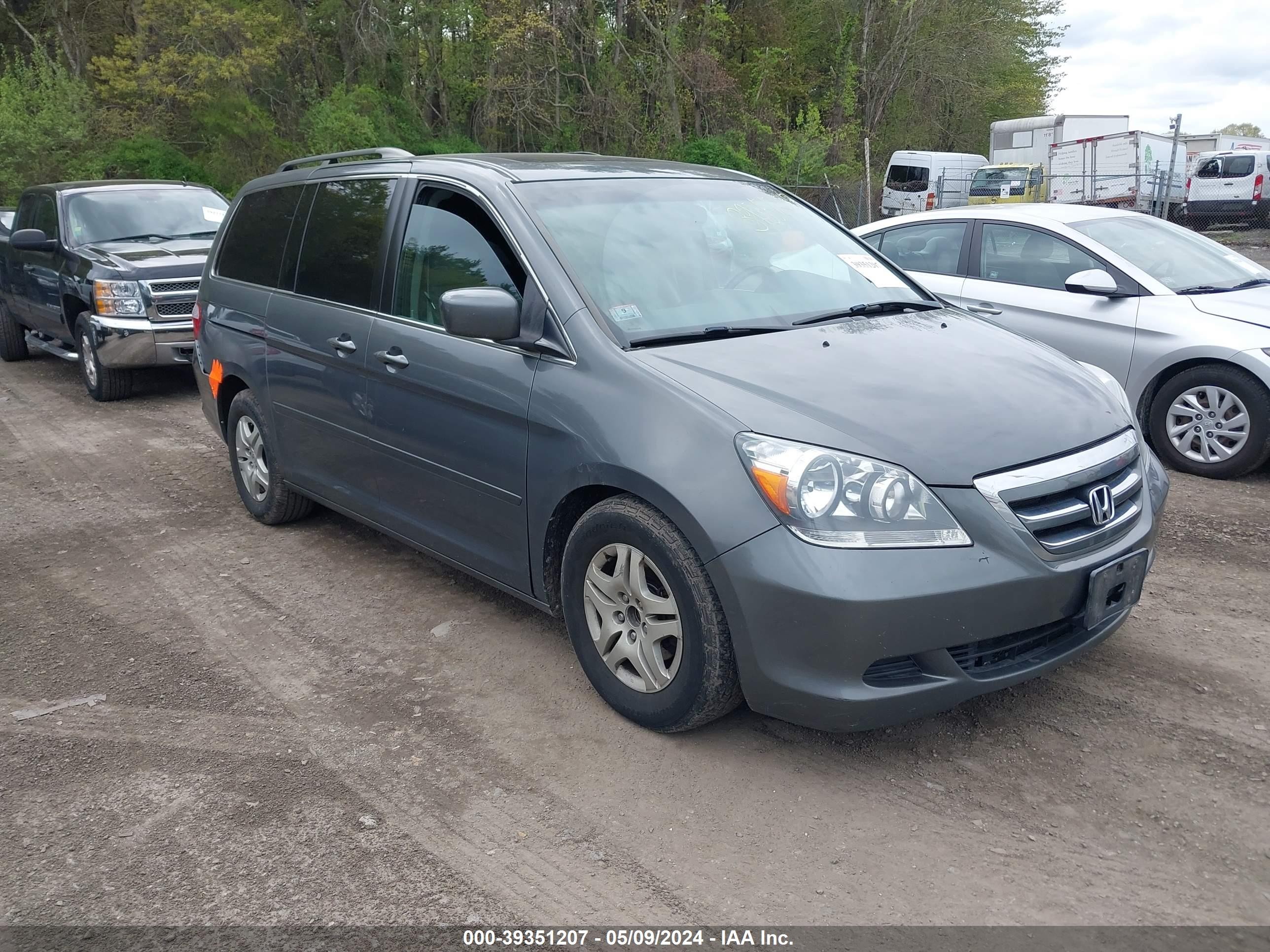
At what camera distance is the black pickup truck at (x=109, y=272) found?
360 inches

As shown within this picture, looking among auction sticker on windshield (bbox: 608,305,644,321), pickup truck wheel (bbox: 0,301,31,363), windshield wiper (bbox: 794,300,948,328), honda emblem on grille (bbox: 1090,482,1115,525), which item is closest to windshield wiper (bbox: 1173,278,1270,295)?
windshield wiper (bbox: 794,300,948,328)

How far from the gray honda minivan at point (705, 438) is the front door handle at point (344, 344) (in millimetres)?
15

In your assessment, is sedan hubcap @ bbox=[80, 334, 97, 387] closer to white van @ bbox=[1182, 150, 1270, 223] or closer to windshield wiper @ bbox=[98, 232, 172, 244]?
windshield wiper @ bbox=[98, 232, 172, 244]

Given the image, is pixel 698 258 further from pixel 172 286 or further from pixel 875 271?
pixel 172 286

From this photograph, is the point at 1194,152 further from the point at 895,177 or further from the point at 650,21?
the point at 650,21

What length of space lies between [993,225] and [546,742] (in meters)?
5.49

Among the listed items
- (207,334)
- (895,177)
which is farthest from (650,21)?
(207,334)

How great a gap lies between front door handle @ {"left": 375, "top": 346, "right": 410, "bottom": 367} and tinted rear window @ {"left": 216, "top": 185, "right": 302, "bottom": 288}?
4.36 feet

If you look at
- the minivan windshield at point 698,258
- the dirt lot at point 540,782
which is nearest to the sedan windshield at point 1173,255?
the dirt lot at point 540,782

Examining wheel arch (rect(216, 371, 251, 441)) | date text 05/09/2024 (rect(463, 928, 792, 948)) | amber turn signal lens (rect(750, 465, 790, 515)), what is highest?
amber turn signal lens (rect(750, 465, 790, 515))

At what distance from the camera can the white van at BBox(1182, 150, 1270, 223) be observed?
85.8ft

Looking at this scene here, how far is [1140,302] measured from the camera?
21.7 ft

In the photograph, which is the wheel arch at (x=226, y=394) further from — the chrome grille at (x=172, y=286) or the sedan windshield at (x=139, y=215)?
the sedan windshield at (x=139, y=215)

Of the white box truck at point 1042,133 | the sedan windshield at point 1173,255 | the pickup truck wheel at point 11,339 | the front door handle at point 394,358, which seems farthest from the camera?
the white box truck at point 1042,133
